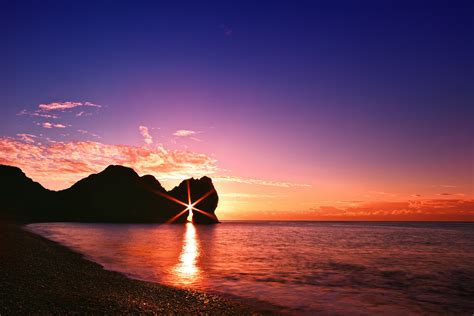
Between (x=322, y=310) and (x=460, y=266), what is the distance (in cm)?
3254

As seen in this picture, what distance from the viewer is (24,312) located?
11117 mm

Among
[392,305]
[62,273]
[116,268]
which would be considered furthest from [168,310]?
[116,268]

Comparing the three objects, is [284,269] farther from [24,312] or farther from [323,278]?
[24,312]

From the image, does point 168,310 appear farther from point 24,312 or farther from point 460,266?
point 460,266

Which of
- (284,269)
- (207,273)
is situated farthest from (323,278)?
(207,273)

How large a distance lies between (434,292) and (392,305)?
7.46 meters

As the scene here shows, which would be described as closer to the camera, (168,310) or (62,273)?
(168,310)

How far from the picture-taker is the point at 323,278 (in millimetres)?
29109

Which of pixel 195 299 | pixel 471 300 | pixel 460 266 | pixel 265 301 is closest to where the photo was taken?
pixel 195 299

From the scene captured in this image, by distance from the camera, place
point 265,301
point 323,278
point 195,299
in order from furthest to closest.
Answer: point 323,278 < point 265,301 < point 195,299

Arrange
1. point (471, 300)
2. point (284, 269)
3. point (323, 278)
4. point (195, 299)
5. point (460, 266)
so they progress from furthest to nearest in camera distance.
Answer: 1. point (460, 266)
2. point (284, 269)
3. point (323, 278)
4. point (471, 300)
5. point (195, 299)

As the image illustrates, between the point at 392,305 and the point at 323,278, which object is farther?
the point at 323,278

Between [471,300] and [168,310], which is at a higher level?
[168,310]

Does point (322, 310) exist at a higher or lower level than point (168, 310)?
lower
